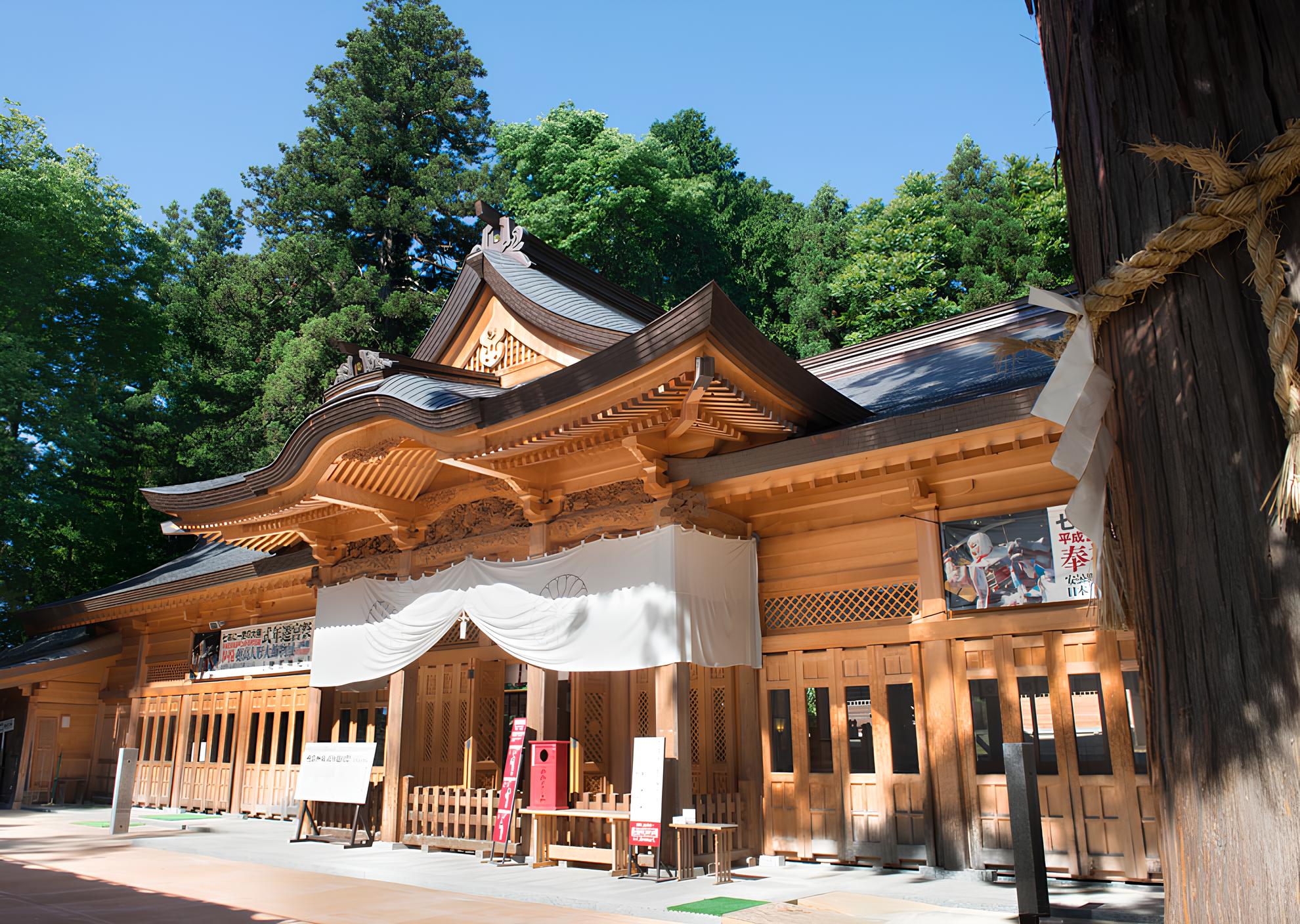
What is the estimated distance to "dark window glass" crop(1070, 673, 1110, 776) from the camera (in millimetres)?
7477

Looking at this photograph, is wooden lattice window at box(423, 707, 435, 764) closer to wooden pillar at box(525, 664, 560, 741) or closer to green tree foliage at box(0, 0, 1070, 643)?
wooden pillar at box(525, 664, 560, 741)

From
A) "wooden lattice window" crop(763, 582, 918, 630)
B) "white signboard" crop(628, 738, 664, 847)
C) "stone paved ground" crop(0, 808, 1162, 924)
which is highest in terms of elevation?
Answer: "wooden lattice window" crop(763, 582, 918, 630)

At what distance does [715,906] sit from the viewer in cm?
671

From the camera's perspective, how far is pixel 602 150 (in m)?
30.8

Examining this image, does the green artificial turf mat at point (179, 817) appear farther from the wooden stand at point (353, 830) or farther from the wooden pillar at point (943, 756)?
the wooden pillar at point (943, 756)

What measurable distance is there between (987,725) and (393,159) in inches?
1088

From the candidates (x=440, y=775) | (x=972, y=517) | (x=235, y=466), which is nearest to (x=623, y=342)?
(x=972, y=517)

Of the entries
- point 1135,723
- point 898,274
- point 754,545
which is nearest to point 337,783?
point 754,545

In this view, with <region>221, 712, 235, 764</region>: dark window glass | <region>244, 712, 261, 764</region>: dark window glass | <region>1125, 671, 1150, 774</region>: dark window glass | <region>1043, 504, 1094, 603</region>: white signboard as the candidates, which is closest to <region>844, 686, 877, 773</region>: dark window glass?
<region>1043, 504, 1094, 603</region>: white signboard

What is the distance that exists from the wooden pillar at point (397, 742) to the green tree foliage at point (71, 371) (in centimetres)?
1488

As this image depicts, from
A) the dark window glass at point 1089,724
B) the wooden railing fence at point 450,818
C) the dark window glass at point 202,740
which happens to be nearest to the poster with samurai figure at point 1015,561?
the dark window glass at point 1089,724

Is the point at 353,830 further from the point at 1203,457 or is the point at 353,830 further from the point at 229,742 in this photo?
the point at 1203,457

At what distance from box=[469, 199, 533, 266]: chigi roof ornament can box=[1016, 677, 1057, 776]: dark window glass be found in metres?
8.71

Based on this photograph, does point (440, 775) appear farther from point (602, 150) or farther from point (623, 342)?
point (602, 150)
